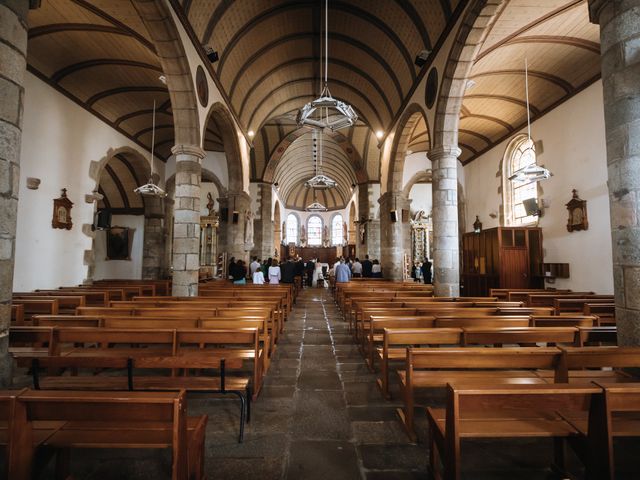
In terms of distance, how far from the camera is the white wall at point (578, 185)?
8234 millimetres

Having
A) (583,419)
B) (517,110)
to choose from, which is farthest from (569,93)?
(583,419)

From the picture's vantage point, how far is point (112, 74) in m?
8.82

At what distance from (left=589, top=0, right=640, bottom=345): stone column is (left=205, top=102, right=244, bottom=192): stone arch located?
8.37 metres

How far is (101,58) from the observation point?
810cm

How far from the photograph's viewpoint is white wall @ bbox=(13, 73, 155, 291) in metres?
7.68

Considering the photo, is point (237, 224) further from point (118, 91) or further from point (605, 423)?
point (605, 423)

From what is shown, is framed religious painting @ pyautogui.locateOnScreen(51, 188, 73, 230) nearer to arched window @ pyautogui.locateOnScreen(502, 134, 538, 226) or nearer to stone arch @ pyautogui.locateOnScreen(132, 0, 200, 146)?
stone arch @ pyautogui.locateOnScreen(132, 0, 200, 146)

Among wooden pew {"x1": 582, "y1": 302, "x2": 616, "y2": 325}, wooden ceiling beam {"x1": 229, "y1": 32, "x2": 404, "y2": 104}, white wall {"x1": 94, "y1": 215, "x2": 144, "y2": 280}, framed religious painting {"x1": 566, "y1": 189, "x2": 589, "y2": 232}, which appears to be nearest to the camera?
wooden pew {"x1": 582, "y1": 302, "x2": 616, "y2": 325}

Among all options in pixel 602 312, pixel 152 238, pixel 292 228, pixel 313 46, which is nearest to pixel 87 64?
pixel 313 46

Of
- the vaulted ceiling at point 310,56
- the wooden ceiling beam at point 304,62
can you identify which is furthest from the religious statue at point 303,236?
the wooden ceiling beam at point 304,62

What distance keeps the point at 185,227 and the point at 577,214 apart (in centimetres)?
945

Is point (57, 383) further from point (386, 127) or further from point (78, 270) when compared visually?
point (386, 127)

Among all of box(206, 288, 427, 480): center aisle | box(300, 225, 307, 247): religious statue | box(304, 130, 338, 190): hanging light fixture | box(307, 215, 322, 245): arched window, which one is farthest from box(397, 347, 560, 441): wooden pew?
box(307, 215, 322, 245): arched window

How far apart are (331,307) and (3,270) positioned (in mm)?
7367
